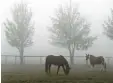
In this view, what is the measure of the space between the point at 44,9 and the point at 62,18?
251mm

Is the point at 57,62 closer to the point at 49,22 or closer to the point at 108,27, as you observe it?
the point at 49,22

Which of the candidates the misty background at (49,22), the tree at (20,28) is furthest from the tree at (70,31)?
the tree at (20,28)

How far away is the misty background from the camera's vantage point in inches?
105

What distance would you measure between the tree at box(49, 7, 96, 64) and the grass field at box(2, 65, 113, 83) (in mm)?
182

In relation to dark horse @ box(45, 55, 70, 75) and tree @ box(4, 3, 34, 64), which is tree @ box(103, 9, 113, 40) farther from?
tree @ box(4, 3, 34, 64)

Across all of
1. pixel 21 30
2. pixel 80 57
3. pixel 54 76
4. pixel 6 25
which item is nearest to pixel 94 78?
pixel 80 57

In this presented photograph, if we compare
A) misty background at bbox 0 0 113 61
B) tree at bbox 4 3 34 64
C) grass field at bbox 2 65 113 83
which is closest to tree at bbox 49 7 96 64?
misty background at bbox 0 0 113 61

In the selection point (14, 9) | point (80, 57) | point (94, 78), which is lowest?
point (94, 78)

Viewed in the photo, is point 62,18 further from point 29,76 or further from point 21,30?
point 29,76

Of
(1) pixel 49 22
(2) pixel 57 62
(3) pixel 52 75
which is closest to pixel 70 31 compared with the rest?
(1) pixel 49 22

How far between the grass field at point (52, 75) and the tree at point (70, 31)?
0.18 metres

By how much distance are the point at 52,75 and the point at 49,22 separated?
0.65 metres

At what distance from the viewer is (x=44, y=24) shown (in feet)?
8.93

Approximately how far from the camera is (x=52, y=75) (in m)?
2.65
